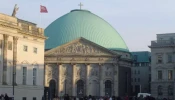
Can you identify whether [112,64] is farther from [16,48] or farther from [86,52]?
[16,48]

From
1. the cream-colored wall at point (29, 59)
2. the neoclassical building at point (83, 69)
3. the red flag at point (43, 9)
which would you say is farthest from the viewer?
the neoclassical building at point (83, 69)

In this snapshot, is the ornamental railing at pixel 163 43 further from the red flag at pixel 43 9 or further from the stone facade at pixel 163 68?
the red flag at pixel 43 9

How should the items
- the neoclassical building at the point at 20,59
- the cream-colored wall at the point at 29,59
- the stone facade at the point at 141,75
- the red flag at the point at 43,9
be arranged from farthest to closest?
the stone facade at the point at 141,75
the red flag at the point at 43,9
the cream-colored wall at the point at 29,59
the neoclassical building at the point at 20,59

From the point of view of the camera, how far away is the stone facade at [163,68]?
4510 inches

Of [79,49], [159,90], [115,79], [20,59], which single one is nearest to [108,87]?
[115,79]

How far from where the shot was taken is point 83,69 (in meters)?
125

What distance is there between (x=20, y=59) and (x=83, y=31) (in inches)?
2351

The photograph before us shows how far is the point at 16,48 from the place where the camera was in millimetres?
72625

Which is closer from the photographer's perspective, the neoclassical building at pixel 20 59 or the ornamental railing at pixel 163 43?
the neoclassical building at pixel 20 59

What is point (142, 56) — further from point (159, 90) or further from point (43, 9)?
point (43, 9)

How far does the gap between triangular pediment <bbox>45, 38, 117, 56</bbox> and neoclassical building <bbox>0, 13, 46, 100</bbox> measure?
41543 millimetres

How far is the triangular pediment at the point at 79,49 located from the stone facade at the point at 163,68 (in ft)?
40.3

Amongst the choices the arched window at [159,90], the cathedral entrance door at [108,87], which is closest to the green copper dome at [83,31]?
the cathedral entrance door at [108,87]

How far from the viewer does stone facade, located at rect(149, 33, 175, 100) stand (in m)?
115
